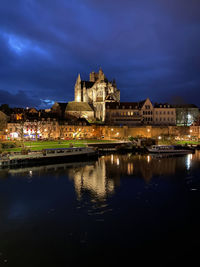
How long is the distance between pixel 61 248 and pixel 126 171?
2176 centimetres

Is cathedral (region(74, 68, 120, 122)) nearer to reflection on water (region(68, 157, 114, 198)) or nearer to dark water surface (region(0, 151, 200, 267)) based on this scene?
reflection on water (region(68, 157, 114, 198))

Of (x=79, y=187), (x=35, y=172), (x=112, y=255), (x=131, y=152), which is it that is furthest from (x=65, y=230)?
(x=131, y=152)

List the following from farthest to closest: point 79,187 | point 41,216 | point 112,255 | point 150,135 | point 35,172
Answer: point 150,135, point 35,172, point 79,187, point 41,216, point 112,255

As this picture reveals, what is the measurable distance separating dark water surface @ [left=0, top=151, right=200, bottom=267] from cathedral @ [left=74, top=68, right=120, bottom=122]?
67864 millimetres

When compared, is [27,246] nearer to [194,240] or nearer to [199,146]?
[194,240]

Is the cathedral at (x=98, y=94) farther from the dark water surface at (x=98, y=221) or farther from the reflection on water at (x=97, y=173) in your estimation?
the dark water surface at (x=98, y=221)

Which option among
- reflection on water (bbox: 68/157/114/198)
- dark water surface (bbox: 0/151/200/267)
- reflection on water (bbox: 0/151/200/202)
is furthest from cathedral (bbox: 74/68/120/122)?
dark water surface (bbox: 0/151/200/267)

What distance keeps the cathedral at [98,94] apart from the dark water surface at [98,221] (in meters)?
67.9

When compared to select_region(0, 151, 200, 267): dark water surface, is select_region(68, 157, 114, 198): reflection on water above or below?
above

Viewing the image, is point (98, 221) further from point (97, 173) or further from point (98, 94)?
point (98, 94)

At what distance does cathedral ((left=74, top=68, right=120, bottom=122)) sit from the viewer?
321 feet

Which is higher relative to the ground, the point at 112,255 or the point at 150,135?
the point at 150,135

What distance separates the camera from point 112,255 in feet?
41.4

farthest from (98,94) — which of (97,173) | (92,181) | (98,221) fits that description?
(98,221)
